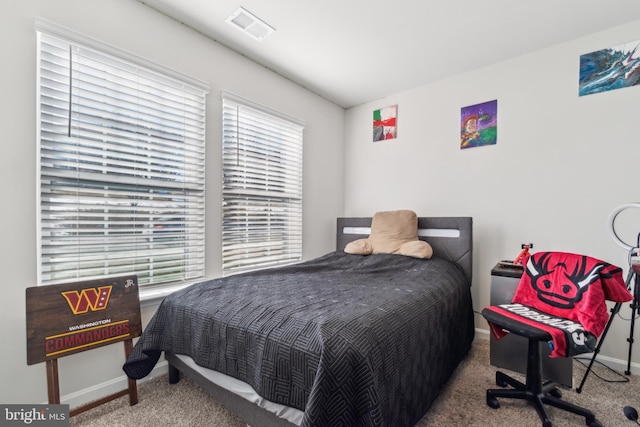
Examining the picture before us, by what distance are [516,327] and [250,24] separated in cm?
268

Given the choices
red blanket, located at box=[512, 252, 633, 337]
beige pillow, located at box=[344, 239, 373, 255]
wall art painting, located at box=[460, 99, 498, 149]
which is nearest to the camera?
red blanket, located at box=[512, 252, 633, 337]

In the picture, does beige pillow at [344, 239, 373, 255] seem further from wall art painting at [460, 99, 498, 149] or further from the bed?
wall art painting at [460, 99, 498, 149]

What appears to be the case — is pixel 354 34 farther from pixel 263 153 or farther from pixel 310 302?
pixel 310 302

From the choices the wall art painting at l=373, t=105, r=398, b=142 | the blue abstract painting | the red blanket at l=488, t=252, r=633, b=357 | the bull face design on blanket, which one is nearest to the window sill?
the red blanket at l=488, t=252, r=633, b=357

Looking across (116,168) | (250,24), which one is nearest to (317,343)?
(116,168)

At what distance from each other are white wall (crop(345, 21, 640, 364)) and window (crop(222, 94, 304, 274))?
3.85ft

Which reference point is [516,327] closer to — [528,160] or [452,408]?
[452,408]

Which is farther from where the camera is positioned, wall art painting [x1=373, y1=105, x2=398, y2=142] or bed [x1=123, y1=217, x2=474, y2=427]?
wall art painting [x1=373, y1=105, x2=398, y2=142]

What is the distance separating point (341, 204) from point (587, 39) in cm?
272

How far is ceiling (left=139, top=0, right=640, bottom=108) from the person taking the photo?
6.37 ft

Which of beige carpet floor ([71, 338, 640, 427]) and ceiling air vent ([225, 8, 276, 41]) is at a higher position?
ceiling air vent ([225, 8, 276, 41])

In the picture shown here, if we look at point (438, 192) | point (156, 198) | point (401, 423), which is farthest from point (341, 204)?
point (401, 423)

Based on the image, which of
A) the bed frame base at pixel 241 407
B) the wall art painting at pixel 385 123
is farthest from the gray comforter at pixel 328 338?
the wall art painting at pixel 385 123

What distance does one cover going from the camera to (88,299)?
5.35 feet
